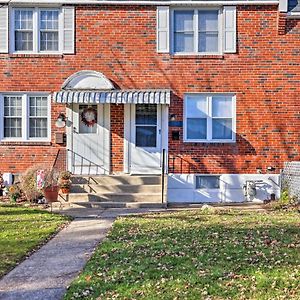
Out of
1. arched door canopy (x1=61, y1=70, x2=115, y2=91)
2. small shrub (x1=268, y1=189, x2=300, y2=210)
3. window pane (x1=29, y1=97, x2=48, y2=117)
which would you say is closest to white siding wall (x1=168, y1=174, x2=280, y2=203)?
small shrub (x1=268, y1=189, x2=300, y2=210)

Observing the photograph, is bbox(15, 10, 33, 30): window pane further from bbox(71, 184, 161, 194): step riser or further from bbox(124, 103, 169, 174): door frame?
bbox(71, 184, 161, 194): step riser

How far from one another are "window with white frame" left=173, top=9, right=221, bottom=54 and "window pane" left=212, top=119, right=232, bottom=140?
2.11 meters

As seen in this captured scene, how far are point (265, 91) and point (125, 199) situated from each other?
17.5ft

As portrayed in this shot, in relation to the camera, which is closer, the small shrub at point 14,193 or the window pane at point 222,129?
the small shrub at point 14,193

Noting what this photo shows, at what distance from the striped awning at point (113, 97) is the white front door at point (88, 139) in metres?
0.84

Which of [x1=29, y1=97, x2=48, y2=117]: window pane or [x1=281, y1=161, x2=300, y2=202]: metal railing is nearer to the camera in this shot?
[x1=281, y1=161, x2=300, y2=202]: metal railing

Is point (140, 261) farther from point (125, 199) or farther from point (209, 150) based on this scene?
point (209, 150)

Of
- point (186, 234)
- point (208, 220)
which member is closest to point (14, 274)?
point (186, 234)

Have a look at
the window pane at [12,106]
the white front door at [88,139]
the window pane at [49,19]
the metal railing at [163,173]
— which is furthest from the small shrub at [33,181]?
the window pane at [49,19]

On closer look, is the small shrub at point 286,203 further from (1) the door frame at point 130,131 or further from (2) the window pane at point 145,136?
(2) the window pane at point 145,136

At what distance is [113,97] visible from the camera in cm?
1577

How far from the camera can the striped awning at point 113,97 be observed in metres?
15.7

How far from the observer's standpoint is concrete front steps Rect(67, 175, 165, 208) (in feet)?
48.5

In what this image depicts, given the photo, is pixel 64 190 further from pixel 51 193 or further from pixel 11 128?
pixel 11 128
